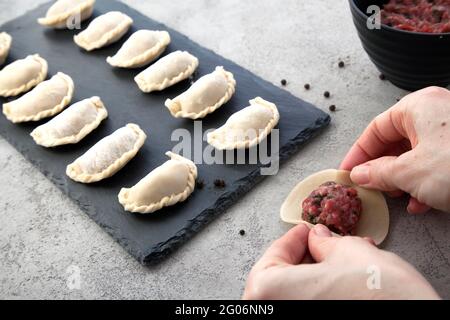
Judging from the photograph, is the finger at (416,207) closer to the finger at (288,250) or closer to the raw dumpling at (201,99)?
the finger at (288,250)

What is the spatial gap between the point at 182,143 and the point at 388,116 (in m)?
0.96

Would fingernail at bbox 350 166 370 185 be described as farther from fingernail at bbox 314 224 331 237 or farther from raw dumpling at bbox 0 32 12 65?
raw dumpling at bbox 0 32 12 65

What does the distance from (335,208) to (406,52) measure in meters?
0.76

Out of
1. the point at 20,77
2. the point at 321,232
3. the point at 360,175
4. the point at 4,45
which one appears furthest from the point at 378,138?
the point at 4,45

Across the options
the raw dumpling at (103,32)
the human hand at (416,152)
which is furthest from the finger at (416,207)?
the raw dumpling at (103,32)

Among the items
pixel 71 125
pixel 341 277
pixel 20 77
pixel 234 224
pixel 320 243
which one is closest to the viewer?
pixel 341 277

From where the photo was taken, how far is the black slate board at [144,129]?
226 cm

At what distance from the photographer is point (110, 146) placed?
2494 mm

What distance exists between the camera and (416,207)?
2.15 meters

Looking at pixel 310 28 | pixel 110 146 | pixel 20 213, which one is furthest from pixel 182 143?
pixel 310 28

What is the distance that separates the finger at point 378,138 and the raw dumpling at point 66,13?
6.27 ft

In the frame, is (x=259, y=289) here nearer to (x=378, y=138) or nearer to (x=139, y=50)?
(x=378, y=138)

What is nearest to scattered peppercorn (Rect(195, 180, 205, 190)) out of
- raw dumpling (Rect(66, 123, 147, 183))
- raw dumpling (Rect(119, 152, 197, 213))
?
raw dumpling (Rect(119, 152, 197, 213))
